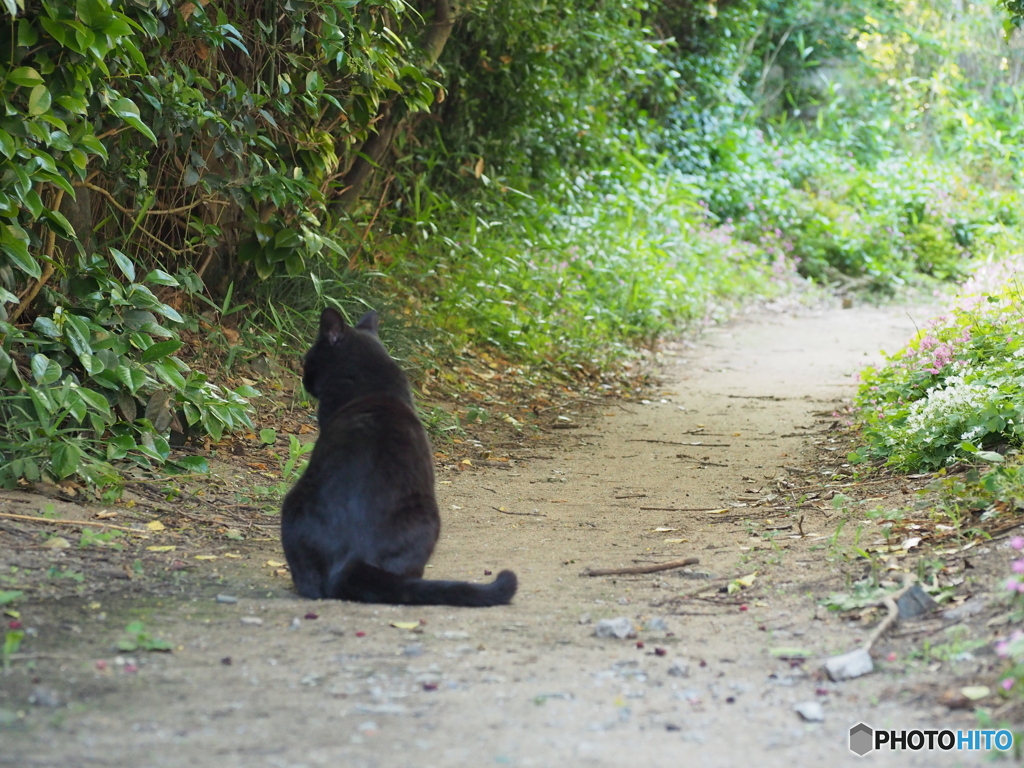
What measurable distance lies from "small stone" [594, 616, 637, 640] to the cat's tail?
30 centimetres

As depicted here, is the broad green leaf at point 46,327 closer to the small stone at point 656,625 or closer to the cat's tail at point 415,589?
the cat's tail at point 415,589

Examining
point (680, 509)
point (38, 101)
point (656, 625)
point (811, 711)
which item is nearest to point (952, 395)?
point (680, 509)

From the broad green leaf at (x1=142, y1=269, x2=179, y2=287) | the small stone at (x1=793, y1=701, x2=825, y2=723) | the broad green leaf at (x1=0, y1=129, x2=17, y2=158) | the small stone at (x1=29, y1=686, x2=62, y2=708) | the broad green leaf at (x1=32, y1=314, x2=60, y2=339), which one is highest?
the broad green leaf at (x1=0, y1=129, x2=17, y2=158)

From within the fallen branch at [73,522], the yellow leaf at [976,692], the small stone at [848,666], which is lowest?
the fallen branch at [73,522]

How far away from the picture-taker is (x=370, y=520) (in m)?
2.80

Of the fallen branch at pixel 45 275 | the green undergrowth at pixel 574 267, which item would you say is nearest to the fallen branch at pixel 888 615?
the fallen branch at pixel 45 275

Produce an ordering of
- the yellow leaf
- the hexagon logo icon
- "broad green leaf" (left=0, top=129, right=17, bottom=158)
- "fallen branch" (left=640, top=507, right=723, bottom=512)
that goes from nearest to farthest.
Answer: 1. the hexagon logo icon
2. the yellow leaf
3. "broad green leaf" (left=0, top=129, right=17, bottom=158)
4. "fallen branch" (left=640, top=507, right=723, bottom=512)

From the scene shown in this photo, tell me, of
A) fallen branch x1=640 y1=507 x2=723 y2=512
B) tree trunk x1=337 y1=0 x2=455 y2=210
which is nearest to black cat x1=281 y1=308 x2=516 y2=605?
fallen branch x1=640 y1=507 x2=723 y2=512

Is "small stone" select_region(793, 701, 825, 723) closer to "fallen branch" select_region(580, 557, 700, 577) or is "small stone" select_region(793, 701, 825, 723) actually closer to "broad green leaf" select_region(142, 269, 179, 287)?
"fallen branch" select_region(580, 557, 700, 577)

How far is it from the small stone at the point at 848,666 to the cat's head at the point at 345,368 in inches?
67.7

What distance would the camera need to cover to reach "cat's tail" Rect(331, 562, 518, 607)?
268 cm

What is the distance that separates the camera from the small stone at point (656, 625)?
2529 mm

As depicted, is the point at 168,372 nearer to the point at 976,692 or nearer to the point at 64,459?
the point at 64,459

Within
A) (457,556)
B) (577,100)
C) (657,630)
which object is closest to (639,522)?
(457,556)
